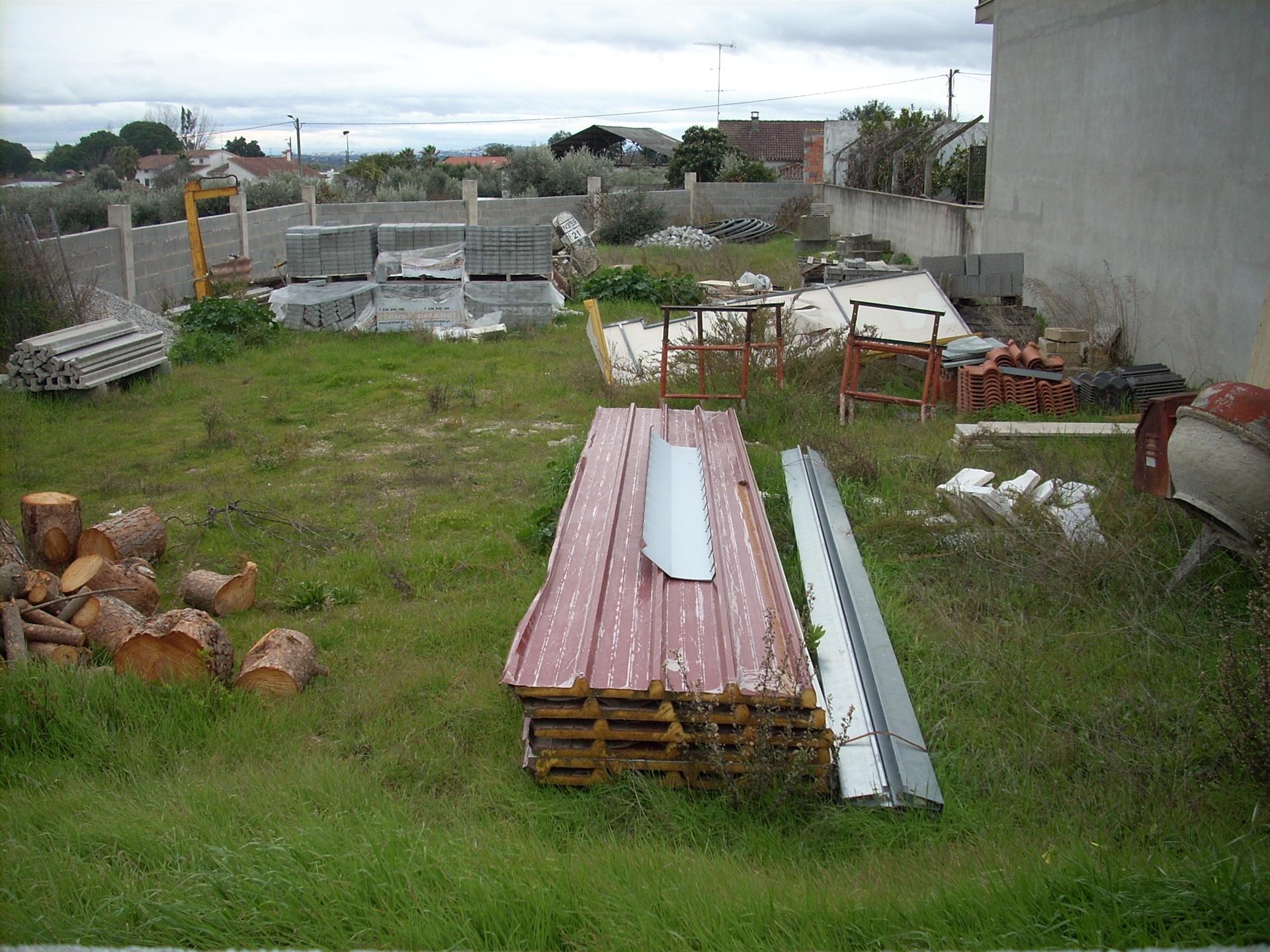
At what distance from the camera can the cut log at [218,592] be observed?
5.66 meters

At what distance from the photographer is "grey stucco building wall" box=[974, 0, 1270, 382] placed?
28.7 ft

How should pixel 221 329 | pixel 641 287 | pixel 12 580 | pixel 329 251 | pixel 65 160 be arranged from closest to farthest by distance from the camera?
pixel 12 580 < pixel 221 329 < pixel 329 251 < pixel 641 287 < pixel 65 160

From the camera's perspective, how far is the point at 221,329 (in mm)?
13766

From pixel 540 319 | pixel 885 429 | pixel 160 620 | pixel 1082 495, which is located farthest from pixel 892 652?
pixel 540 319

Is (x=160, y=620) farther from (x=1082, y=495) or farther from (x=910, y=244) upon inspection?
(x=910, y=244)

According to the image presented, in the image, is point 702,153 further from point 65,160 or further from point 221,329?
point 221,329

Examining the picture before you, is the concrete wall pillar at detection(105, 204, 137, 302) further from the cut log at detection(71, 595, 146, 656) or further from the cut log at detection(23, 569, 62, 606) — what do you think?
the cut log at detection(71, 595, 146, 656)

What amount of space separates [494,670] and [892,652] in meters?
1.91

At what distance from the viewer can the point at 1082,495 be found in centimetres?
631

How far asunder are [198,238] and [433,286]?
4332 mm

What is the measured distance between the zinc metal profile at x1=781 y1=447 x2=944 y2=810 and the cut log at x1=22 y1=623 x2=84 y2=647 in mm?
3696

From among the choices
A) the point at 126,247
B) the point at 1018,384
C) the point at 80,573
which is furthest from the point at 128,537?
the point at 126,247

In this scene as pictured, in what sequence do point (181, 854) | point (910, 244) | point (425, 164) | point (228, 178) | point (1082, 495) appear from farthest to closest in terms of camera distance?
1. point (425, 164)
2. point (910, 244)
3. point (228, 178)
4. point (1082, 495)
5. point (181, 854)

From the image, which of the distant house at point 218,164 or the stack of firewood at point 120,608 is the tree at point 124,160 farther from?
the stack of firewood at point 120,608
